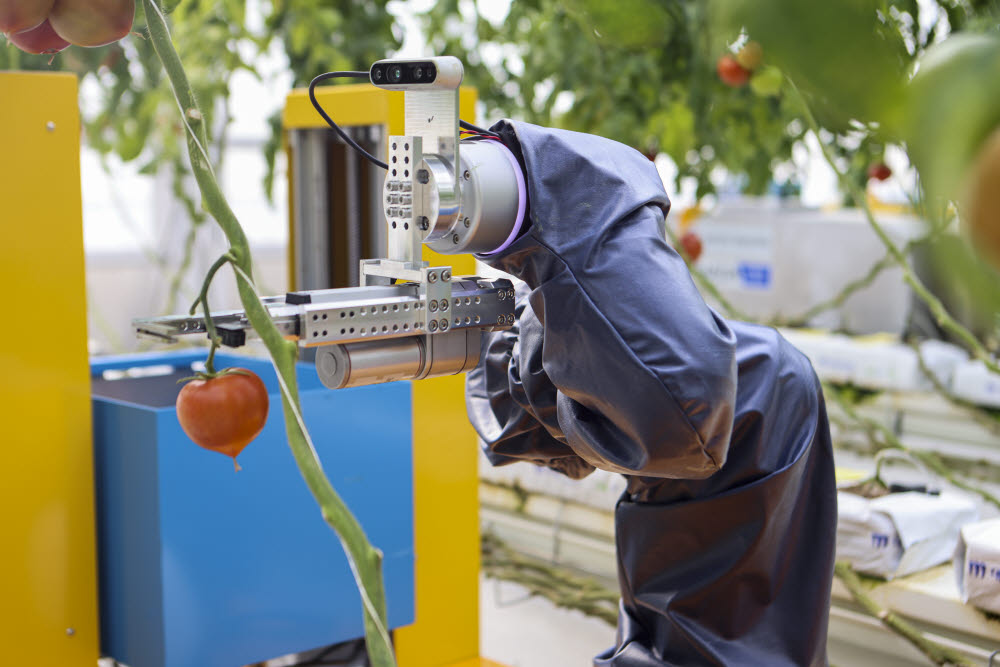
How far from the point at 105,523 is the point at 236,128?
426cm

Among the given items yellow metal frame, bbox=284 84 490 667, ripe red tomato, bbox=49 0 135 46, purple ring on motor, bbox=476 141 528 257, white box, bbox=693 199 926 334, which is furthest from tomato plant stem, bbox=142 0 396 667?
white box, bbox=693 199 926 334

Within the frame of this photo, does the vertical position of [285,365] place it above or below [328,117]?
below

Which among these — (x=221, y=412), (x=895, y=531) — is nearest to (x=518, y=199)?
(x=221, y=412)

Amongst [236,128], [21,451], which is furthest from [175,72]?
[236,128]

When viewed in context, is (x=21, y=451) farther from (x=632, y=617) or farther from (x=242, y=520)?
(x=632, y=617)

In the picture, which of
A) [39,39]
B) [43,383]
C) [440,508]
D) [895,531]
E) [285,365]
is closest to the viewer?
[285,365]

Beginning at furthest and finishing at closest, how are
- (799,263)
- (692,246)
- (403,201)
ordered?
1. (799,263)
2. (692,246)
3. (403,201)

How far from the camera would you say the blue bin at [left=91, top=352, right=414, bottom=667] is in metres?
1.60

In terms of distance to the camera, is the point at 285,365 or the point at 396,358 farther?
the point at 396,358

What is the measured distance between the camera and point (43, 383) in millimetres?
1567

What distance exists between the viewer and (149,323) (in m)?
0.78

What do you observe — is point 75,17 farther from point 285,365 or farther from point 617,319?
point 617,319

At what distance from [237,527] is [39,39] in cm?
119

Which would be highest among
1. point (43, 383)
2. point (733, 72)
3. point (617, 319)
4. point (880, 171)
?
point (733, 72)
